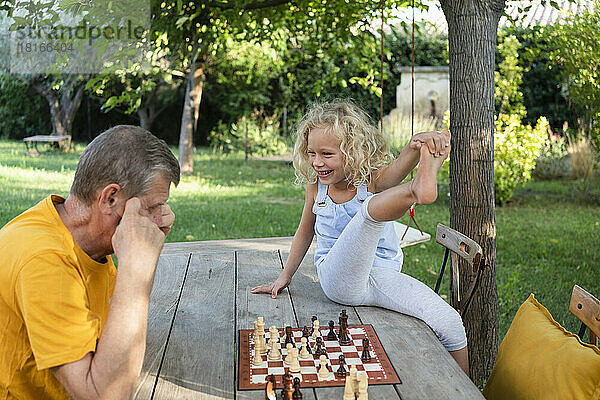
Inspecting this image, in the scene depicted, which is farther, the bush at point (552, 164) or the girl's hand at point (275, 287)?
the bush at point (552, 164)

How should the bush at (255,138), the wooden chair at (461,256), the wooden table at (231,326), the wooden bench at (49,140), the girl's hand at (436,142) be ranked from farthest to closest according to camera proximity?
1. the wooden bench at (49,140)
2. the bush at (255,138)
3. the wooden chair at (461,256)
4. the girl's hand at (436,142)
5. the wooden table at (231,326)

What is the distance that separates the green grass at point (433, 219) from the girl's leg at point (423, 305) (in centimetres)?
187

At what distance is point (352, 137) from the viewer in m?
2.82

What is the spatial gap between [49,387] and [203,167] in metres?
Result: 10.6

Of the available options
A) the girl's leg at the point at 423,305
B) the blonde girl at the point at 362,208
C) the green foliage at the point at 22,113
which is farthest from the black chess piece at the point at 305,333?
the green foliage at the point at 22,113

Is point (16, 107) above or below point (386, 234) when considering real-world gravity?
above

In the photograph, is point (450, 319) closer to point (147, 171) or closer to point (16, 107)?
point (147, 171)

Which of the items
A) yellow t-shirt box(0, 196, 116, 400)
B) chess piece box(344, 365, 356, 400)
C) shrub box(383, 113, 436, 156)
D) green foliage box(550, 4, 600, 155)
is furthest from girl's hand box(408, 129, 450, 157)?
shrub box(383, 113, 436, 156)

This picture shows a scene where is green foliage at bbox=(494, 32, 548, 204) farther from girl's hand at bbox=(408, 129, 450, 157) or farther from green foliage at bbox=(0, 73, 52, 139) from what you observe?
green foliage at bbox=(0, 73, 52, 139)

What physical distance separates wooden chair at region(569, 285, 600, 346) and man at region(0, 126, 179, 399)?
1.32 meters

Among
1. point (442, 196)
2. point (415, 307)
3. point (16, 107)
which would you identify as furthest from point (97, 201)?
point (16, 107)

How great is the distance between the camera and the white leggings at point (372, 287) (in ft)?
7.57

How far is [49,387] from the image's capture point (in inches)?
63.3

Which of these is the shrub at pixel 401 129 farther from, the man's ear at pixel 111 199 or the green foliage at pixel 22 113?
the green foliage at pixel 22 113
